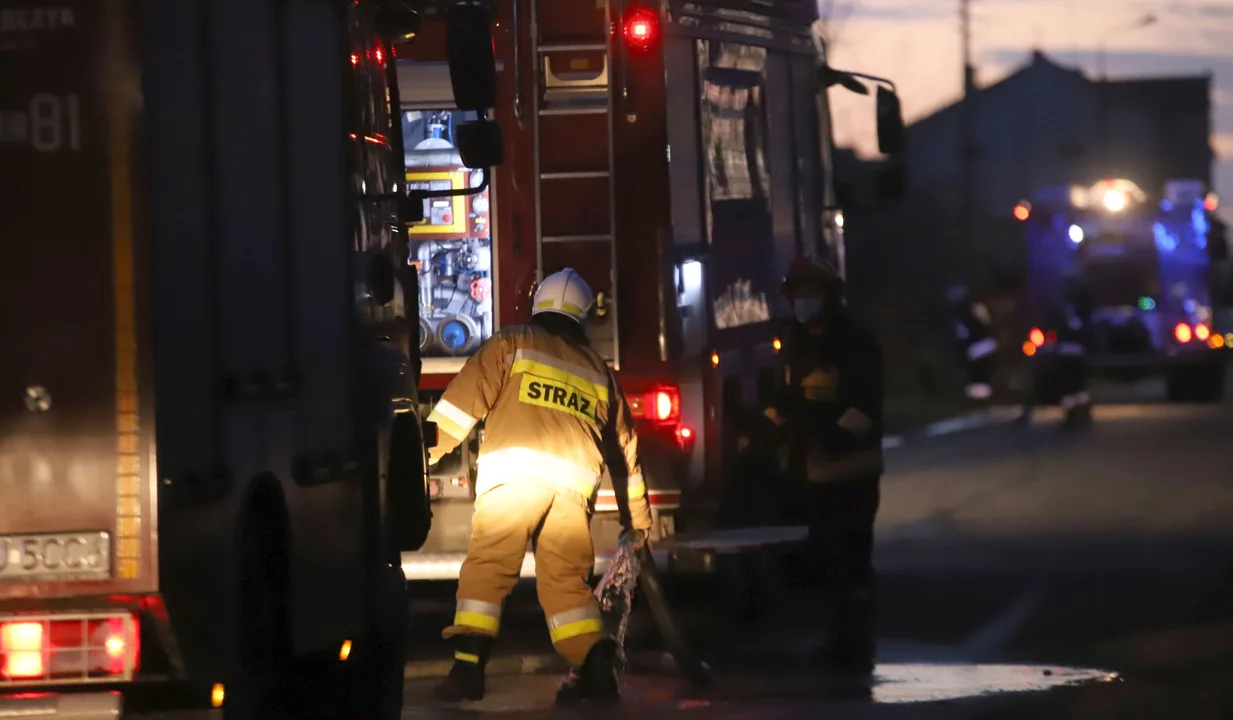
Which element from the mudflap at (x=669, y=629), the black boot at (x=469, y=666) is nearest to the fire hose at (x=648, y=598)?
the mudflap at (x=669, y=629)

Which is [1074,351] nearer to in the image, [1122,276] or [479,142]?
[1122,276]

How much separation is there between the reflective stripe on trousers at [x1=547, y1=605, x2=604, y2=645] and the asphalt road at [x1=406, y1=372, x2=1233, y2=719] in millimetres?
324

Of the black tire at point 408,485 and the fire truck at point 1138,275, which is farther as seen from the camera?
the fire truck at point 1138,275

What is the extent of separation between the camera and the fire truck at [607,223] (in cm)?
1024

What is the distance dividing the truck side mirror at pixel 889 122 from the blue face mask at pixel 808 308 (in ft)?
9.72

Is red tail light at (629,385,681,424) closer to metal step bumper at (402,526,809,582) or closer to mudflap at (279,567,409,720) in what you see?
metal step bumper at (402,526,809,582)

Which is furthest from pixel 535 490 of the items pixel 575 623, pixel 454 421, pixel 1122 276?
pixel 1122 276

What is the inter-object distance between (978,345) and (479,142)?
2399cm

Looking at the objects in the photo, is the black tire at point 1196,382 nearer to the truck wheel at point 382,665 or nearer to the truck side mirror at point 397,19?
the truck side mirror at point 397,19

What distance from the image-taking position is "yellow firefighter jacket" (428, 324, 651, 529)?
8906 mm

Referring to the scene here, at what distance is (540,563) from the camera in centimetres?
895

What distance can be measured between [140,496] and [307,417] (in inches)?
50.9

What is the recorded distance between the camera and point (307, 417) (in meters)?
7.03

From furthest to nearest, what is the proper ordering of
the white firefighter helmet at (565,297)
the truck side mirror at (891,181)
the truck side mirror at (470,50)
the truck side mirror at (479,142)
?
1. the truck side mirror at (891,181)
2. the white firefighter helmet at (565,297)
3. the truck side mirror at (479,142)
4. the truck side mirror at (470,50)
